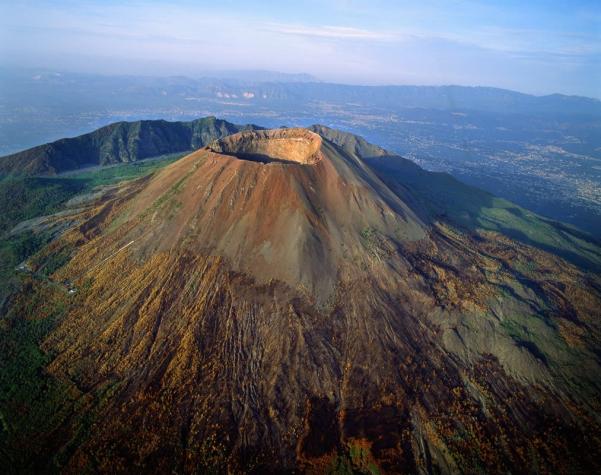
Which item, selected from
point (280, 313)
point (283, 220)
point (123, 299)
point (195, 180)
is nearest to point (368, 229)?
point (283, 220)

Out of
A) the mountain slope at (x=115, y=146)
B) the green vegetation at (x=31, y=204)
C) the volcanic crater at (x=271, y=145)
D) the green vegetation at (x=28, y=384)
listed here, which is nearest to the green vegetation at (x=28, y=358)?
the green vegetation at (x=28, y=384)

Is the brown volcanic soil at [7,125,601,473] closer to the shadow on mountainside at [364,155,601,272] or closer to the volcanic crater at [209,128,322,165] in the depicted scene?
the volcanic crater at [209,128,322,165]

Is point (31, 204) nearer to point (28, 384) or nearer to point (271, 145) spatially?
point (271, 145)

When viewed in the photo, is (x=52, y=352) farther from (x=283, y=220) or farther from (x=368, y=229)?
(x=368, y=229)

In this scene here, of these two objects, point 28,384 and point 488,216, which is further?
point 488,216

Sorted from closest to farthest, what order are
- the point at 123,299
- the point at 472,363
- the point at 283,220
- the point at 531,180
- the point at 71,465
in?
the point at 71,465 → the point at 472,363 → the point at 123,299 → the point at 283,220 → the point at 531,180

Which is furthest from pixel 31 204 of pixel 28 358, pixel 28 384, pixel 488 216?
pixel 488 216

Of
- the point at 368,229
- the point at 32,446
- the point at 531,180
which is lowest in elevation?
the point at 531,180
